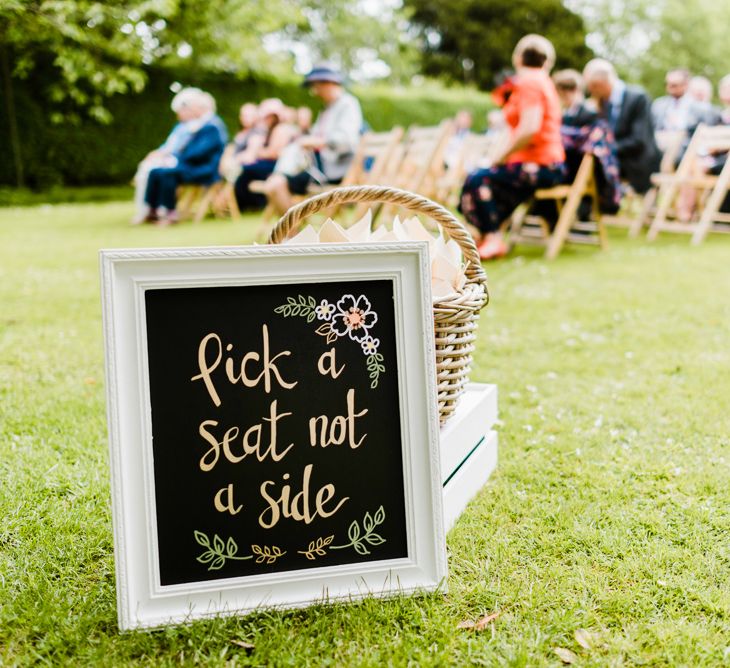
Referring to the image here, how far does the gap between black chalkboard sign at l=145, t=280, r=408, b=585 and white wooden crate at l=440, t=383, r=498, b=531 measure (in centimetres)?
32

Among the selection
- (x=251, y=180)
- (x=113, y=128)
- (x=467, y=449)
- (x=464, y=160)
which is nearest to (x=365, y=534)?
(x=467, y=449)

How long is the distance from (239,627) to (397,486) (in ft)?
1.36

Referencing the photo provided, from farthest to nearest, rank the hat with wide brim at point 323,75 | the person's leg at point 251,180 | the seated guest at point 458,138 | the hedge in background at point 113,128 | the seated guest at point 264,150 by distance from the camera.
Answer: the hedge in background at point 113,128 → the seated guest at point 458,138 → the person's leg at point 251,180 → the seated guest at point 264,150 → the hat with wide brim at point 323,75

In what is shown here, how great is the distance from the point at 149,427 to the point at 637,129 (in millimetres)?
7499

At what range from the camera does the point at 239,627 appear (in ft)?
4.86

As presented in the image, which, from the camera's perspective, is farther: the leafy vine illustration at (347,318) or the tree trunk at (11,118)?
the tree trunk at (11,118)

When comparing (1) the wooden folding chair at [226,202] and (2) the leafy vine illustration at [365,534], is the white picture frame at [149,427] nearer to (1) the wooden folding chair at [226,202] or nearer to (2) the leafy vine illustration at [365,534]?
(2) the leafy vine illustration at [365,534]

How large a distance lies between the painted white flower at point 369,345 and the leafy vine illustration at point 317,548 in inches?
15.4

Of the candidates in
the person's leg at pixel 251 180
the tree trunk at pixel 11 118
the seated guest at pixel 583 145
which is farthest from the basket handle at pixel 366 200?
the tree trunk at pixel 11 118

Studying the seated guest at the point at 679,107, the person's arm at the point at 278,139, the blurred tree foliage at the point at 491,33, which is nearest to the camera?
the seated guest at the point at 679,107

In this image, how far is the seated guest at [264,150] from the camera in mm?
10182

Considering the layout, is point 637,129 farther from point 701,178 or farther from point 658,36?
point 658,36

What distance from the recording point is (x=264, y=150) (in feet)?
35.0

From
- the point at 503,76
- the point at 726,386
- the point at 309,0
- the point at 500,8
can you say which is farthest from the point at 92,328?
the point at 500,8
